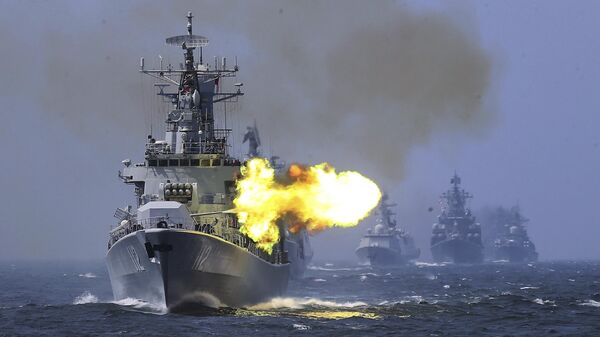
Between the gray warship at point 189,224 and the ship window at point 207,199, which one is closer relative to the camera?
the gray warship at point 189,224

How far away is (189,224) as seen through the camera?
159 feet

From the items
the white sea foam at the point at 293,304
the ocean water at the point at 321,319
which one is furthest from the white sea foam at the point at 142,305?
the white sea foam at the point at 293,304

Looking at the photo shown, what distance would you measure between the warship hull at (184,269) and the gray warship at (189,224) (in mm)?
44

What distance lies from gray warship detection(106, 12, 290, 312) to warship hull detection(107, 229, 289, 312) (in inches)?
1.7

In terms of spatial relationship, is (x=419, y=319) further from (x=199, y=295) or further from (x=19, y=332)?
(x=19, y=332)

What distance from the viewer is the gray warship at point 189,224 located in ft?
153

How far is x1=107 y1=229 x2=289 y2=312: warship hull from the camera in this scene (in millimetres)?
46250

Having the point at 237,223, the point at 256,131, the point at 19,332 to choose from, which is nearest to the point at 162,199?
the point at 237,223

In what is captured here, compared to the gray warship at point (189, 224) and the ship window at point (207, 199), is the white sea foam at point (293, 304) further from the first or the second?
the ship window at point (207, 199)

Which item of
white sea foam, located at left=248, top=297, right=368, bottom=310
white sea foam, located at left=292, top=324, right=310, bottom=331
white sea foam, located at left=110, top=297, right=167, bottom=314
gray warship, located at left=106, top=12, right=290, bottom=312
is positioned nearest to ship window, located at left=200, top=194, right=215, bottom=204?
gray warship, located at left=106, top=12, right=290, bottom=312

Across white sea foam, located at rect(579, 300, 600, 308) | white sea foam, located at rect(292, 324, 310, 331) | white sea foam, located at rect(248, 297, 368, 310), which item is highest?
white sea foam, located at rect(248, 297, 368, 310)

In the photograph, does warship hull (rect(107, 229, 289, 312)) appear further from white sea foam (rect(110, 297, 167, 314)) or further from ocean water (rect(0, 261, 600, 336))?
ocean water (rect(0, 261, 600, 336))

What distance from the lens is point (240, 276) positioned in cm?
5053

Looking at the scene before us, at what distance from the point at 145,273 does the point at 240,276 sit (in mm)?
4857
